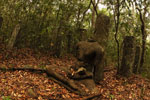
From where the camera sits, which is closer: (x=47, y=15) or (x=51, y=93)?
(x=51, y=93)

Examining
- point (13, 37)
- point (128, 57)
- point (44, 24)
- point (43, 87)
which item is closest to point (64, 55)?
point (44, 24)

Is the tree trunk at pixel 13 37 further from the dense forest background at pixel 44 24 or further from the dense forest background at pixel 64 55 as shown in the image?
the dense forest background at pixel 44 24

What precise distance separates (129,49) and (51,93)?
19.1 ft

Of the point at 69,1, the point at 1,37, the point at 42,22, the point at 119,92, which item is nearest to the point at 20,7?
the point at 42,22

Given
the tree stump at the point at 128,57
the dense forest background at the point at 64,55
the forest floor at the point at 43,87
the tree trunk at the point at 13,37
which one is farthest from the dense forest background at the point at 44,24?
the forest floor at the point at 43,87

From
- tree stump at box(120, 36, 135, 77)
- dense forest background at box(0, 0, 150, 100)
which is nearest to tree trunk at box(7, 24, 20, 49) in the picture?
dense forest background at box(0, 0, 150, 100)

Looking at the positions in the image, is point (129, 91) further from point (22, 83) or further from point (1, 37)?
point (1, 37)

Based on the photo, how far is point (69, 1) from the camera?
11047 mm

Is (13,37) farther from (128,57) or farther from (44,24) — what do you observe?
(128,57)

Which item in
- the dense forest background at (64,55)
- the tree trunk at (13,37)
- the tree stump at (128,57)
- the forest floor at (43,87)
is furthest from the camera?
the tree trunk at (13,37)

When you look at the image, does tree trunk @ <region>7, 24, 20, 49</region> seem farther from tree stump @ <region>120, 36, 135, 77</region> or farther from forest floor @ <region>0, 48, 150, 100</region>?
tree stump @ <region>120, 36, 135, 77</region>

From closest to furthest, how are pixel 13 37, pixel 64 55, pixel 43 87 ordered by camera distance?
1. pixel 43 87
2. pixel 13 37
3. pixel 64 55

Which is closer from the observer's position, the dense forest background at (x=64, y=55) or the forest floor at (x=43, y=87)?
the forest floor at (x=43, y=87)

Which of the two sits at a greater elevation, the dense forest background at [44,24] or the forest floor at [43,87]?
the dense forest background at [44,24]
